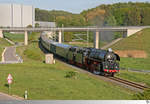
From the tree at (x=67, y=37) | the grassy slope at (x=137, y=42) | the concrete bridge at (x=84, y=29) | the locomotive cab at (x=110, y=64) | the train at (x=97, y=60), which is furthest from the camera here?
the tree at (x=67, y=37)

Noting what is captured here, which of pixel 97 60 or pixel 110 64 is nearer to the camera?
pixel 110 64

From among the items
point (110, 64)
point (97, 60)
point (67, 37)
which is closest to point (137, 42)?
point (67, 37)

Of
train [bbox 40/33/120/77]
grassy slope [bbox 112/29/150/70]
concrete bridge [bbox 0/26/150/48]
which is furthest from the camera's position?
concrete bridge [bbox 0/26/150/48]

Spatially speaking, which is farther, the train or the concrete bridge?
the concrete bridge

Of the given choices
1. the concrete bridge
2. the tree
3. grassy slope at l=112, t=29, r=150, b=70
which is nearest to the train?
grassy slope at l=112, t=29, r=150, b=70

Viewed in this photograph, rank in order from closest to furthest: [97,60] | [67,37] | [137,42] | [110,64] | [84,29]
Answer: [110,64] < [97,60] < [137,42] < [84,29] < [67,37]

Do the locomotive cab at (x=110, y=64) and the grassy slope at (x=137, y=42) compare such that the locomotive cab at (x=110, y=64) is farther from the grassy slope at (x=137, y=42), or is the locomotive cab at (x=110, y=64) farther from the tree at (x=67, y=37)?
the tree at (x=67, y=37)

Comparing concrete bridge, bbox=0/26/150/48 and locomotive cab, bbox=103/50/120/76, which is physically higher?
concrete bridge, bbox=0/26/150/48

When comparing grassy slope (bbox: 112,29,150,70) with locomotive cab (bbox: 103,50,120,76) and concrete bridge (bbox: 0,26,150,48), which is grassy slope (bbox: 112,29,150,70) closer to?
concrete bridge (bbox: 0,26,150,48)

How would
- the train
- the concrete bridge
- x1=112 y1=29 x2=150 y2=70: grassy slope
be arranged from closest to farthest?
the train < x1=112 y1=29 x2=150 y2=70: grassy slope < the concrete bridge

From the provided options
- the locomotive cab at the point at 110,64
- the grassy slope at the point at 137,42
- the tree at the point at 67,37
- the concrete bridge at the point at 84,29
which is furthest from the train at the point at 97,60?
the tree at the point at 67,37

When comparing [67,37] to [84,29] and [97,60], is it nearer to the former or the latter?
[84,29]

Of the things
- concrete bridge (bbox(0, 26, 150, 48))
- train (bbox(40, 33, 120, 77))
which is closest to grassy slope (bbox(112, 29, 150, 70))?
concrete bridge (bbox(0, 26, 150, 48))

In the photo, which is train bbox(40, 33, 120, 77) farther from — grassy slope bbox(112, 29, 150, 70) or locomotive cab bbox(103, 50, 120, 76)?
grassy slope bbox(112, 29, 150, 70)
